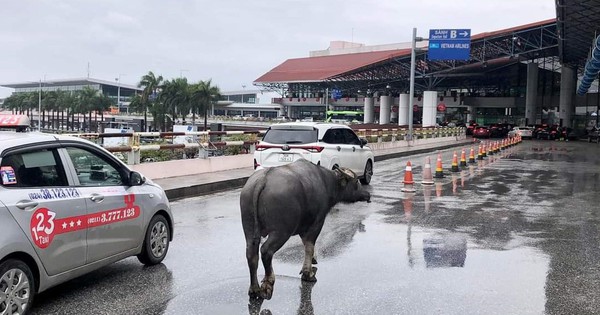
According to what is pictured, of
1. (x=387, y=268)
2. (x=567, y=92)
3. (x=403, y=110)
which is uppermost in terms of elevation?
(x=567, y=92)

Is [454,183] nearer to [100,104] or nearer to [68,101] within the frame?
[100,104]

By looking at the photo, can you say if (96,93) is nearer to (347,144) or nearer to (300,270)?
(347,144)

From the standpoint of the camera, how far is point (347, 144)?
1474 centimetres

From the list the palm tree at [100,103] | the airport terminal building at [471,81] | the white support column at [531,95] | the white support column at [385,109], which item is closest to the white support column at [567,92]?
the airport terminal building at [471,81]

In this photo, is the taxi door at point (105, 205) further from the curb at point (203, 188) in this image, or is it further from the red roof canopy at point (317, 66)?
the red roof canopy at point (317, 66)

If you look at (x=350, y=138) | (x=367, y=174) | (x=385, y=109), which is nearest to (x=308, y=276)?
(x=350, y=138)

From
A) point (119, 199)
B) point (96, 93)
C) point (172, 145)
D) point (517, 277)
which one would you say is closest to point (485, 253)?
point (517, 277)

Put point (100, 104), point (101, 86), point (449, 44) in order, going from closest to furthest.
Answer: point (449, 44), point (100, 104), point (101, 86)

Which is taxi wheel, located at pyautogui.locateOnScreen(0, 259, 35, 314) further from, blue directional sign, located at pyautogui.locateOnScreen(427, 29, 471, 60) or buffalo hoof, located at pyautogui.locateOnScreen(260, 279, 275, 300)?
blue directional sign, located at pyautogui.locateOnScreen(427, 29, 471, 60)

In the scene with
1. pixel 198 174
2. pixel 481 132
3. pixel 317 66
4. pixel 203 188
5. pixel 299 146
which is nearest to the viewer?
pixel 299 146

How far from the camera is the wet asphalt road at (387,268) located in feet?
18.2

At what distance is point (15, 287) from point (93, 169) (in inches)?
65.5

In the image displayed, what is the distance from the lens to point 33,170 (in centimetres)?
518

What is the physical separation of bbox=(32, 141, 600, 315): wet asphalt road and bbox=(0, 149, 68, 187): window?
1.19 m
